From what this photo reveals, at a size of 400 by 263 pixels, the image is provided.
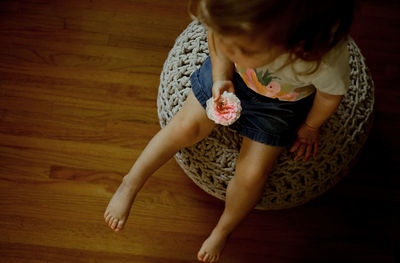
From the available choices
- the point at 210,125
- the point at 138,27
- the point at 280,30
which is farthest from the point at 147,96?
the point at 280,30

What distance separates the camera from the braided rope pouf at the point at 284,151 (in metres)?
1.05

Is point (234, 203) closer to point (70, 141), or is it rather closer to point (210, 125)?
point (210, 125)

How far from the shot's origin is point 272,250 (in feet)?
4.07

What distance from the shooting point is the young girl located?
65cm

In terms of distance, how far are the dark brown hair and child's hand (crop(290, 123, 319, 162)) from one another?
11.8 inches

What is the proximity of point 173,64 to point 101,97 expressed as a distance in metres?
0.37

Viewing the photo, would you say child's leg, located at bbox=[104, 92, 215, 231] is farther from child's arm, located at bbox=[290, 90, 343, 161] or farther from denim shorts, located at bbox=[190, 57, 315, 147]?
child's arm, located at bbox=[290, 90, 343, 161]

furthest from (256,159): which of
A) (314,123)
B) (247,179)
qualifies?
(314,123)

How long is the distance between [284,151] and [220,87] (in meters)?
0.25

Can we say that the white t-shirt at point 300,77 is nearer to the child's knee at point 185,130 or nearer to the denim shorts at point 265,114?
the denim shorts at point 265,114

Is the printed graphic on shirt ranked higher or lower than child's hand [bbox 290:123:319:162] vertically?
higher

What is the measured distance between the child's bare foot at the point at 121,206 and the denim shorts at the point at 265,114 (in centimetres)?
33

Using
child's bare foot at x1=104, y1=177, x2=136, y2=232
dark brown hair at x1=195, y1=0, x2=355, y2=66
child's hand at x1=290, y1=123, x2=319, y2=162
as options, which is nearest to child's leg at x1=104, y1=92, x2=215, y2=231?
child's bare foot at x1=104, y1=177, x2=136, y2=232

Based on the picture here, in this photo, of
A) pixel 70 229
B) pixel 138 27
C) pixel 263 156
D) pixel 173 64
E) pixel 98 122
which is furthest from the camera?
pixel 138 27
